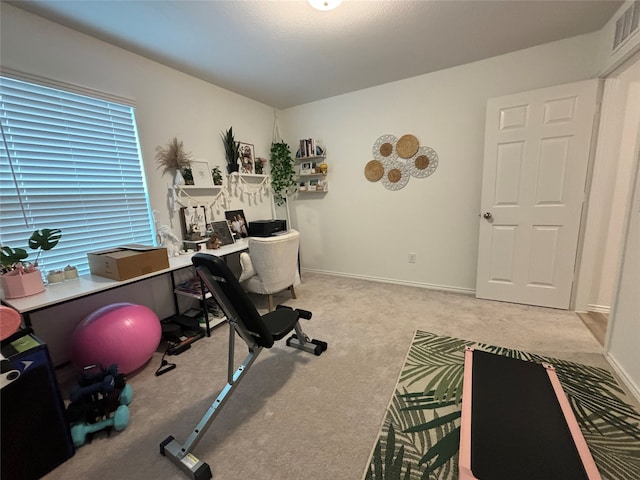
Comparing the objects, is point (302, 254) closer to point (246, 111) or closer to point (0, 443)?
point (246, 111)

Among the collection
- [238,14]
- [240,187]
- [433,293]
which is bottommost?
[433,293]

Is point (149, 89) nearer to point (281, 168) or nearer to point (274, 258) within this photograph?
point (281, 168)

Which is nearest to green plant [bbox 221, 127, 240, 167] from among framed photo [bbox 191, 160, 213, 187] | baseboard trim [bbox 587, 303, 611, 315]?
framed photo [bbox 191, 160, 213, 187]

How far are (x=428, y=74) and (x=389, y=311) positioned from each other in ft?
8.75

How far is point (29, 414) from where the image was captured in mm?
1233

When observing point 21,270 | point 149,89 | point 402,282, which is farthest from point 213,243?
point 402,282

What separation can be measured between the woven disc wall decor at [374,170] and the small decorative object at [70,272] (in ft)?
10.2

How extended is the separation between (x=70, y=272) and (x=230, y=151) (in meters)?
1.98

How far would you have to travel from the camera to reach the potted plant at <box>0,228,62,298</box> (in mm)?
1643

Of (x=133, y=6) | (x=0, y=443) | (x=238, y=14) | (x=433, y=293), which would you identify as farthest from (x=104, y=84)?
(x=433, y=293)

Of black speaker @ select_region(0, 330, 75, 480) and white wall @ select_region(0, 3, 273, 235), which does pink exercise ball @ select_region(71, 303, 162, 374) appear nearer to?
black speaker @ select_region(0, 330, 75, 480)

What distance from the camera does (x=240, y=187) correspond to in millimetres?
3598

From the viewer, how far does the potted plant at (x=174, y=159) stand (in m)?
2.66

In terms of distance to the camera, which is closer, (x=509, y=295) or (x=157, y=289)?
(x=157, y=289)
